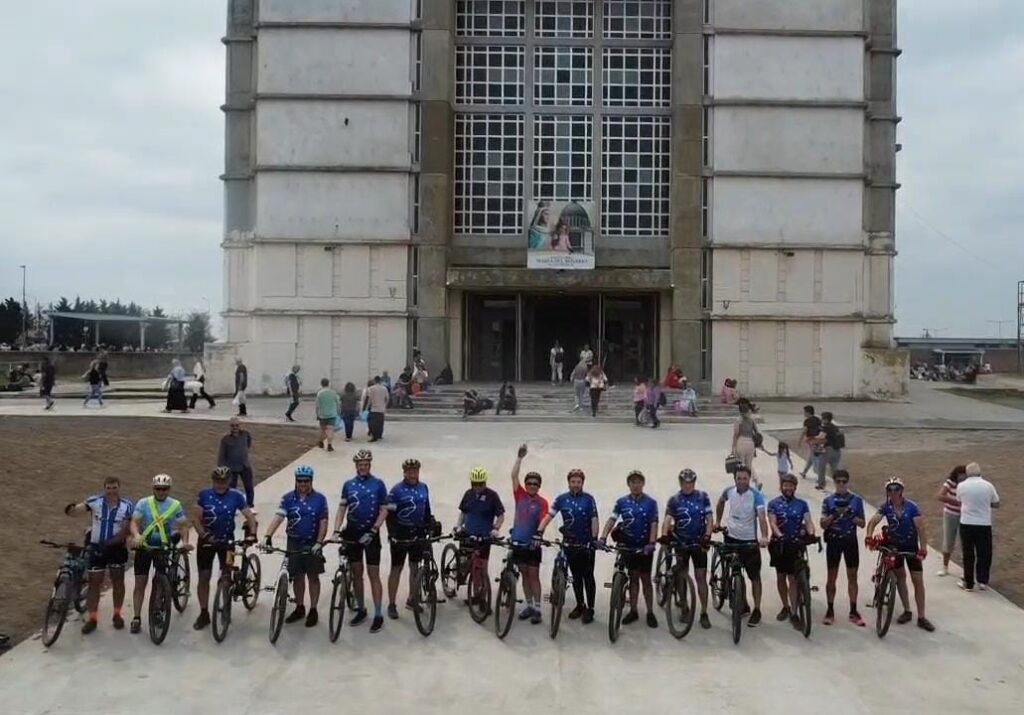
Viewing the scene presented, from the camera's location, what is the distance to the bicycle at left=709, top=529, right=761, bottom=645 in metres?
10.5

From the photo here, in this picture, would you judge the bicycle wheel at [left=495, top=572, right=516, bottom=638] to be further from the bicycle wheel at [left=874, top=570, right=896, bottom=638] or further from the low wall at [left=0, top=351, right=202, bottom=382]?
the low wall at [left=0, top=351, right=202, bottom=382]

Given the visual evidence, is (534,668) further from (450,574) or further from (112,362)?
(112,362)

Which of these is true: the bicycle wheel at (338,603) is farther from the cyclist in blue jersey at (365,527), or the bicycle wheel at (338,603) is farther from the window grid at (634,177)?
the window grid at (634,177)

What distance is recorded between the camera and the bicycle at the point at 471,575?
36.1ft

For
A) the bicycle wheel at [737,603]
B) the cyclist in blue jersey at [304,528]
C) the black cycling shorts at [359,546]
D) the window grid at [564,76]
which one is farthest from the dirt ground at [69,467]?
the window grid at [564,76]

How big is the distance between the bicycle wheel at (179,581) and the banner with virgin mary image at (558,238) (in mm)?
27436

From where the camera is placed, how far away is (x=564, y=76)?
128 ft

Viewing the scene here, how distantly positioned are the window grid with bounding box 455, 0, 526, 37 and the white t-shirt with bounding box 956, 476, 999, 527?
99.5 feet

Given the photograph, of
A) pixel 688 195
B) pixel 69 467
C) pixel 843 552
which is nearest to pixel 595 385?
pixel 688 195

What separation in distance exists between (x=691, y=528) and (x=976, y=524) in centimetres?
386

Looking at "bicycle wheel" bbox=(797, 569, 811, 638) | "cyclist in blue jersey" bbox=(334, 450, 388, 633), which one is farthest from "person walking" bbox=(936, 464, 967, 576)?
"cyclist in blue jersey" bbox=(334, 450, 388, 633)

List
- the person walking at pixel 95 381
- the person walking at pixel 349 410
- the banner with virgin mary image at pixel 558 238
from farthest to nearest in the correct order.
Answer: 1. the banner with virgin mary image at pixel 558 238
2. the person walking at pixel 95 381
3. the person walking at pixel 349 410

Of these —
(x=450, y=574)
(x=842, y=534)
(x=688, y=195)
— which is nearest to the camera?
(x=842, y=534)

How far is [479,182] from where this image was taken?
3906cm
